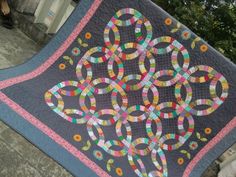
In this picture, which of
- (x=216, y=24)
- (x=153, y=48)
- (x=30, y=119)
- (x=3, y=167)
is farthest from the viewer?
(x=216, y=24)

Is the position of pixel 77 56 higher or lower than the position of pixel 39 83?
higher

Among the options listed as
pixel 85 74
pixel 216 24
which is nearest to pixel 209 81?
pixel 85 74

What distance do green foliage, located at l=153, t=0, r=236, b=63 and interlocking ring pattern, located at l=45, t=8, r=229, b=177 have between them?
4.37 feet

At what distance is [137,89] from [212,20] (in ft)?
5.37

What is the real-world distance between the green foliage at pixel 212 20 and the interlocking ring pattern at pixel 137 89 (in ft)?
4.37

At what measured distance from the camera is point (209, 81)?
7.61 feet

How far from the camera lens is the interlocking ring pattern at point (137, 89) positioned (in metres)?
2.34

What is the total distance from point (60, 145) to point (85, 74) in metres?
0.53

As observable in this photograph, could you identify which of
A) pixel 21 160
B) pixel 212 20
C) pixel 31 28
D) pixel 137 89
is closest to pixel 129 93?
pixel 137 89

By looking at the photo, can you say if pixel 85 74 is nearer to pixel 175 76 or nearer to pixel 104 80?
pixel 104 80

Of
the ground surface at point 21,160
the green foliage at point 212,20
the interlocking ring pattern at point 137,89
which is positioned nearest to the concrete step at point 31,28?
the green foliage at point 212,20

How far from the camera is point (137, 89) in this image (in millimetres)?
2441

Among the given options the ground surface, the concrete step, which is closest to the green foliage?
the concrete step

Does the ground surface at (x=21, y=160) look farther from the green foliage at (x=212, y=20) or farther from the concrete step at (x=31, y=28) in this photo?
the green foliage at (x=212, y=20)
